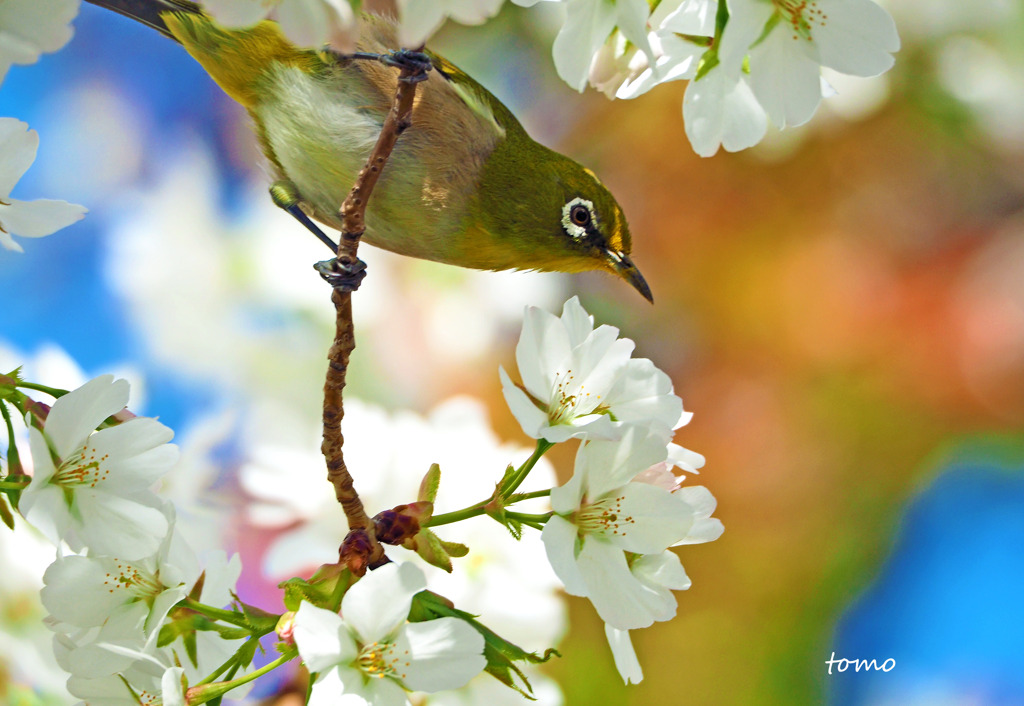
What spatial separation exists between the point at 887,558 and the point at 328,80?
51.3 inches

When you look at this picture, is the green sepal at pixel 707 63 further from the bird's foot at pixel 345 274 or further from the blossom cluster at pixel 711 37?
the bird's foot at pixel 345 274

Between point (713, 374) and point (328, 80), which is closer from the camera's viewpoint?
point (328, 80)

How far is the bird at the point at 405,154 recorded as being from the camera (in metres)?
0.62

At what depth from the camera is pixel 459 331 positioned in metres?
1.44

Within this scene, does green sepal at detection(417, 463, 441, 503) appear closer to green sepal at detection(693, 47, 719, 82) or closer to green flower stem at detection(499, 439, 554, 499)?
green flower stem at detection(499, 439, 554, 499)

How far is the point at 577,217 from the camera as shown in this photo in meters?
0.71

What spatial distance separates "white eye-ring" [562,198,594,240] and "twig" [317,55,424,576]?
0.26 meters

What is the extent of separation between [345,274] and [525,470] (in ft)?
0.63

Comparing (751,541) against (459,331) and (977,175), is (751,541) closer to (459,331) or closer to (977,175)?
(459,331)

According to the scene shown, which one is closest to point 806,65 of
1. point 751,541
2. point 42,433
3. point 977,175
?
point 42,433

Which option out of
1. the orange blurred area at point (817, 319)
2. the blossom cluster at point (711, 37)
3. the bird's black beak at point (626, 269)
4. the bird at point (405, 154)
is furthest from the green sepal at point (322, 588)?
the orange blurred area at point (817, 319)

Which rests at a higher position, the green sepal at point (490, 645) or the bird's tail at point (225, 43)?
the bird's tail at point (225, 43)

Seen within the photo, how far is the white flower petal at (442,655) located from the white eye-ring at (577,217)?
450 mm

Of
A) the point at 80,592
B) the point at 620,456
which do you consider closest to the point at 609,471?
the point at 620,456
